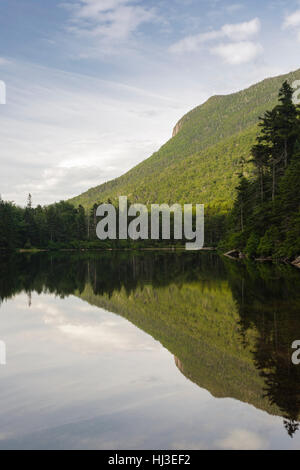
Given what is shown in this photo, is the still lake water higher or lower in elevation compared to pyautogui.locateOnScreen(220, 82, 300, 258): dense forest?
lower

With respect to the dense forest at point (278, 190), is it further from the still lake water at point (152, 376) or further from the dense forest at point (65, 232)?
the dense forest at point (65, 232)

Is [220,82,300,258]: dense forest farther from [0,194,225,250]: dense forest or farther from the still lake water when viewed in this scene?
[0,194,225,250]: dense forest

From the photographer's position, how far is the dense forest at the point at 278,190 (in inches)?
1428

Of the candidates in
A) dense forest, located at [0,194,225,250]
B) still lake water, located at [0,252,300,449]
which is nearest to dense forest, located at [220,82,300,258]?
still lake water, located at [0,252,300,449]

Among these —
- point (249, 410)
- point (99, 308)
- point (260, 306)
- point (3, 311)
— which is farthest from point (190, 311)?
point (249, 410)

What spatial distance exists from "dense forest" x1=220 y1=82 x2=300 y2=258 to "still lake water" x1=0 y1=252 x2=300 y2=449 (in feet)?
71.2

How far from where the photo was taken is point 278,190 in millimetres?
41094

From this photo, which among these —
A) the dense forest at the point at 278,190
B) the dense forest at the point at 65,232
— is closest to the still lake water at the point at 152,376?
the dense forest at the point at 278,190

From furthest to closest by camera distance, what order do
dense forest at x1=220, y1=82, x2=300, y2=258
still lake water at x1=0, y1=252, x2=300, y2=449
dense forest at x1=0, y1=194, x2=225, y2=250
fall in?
1. dense forest at x1=0, y1=194, x2=225, y2=250
2. dense forest at x1=220, y1=82, x2=300, y2=258
3. still lake water at x1=0, y1=252, x2=300, y2=449

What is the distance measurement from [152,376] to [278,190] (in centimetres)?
3574

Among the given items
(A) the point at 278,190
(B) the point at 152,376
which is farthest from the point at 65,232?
(B) the point at 152,376

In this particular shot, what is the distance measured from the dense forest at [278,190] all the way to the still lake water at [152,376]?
71.2ft

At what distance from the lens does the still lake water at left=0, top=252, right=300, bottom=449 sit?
18.2 ft

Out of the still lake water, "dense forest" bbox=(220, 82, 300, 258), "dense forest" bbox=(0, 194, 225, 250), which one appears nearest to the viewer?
the still lake water
